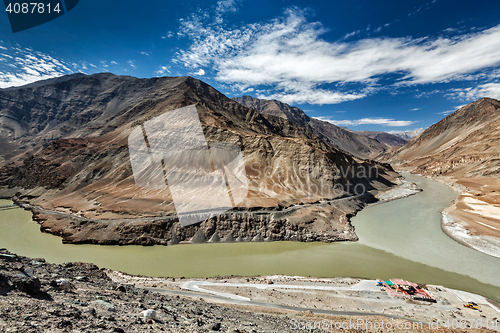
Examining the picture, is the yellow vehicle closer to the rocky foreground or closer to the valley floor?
the valley floor

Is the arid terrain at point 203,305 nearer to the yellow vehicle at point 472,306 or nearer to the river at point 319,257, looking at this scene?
the yellow vehicle at point 472,306

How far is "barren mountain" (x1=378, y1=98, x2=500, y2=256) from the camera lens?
3800cm

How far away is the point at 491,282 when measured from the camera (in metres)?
21.9

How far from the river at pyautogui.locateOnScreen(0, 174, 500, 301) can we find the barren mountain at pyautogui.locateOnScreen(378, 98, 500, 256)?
6.56 meters

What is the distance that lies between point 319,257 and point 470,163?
10411 cm

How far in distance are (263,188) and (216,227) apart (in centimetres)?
1863

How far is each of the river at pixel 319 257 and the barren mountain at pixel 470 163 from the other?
656 centimetres

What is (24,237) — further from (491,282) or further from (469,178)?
(469,178)

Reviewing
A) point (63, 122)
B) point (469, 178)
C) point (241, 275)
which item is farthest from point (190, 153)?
point (63, 122)

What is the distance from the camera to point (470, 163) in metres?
90.2

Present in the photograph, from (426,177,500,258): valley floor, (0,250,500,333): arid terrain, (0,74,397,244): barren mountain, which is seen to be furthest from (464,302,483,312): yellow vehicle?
(0,74,397,244): barren mountain

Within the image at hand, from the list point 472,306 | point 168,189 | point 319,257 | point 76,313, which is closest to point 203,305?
point 76,313

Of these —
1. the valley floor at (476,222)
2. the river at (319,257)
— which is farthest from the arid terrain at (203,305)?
the valley floor at (476,222)

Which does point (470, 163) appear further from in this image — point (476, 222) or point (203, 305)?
point (203, 305)
